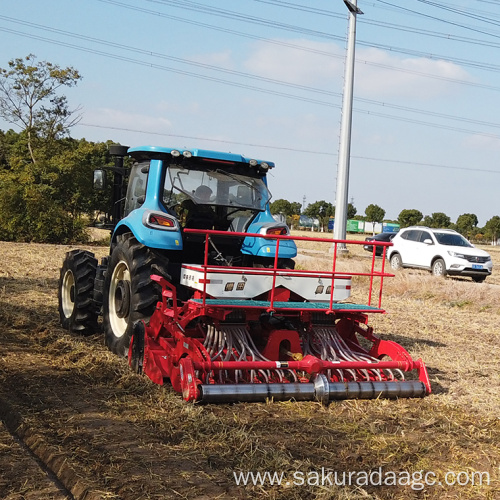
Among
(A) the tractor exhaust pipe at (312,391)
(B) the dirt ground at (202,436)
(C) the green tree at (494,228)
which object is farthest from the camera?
(C) the green tree at (494,228)

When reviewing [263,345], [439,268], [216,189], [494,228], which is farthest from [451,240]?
[494,228]

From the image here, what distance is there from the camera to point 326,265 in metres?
17.4

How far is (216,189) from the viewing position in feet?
23.5

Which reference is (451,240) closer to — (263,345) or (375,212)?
(263,345)

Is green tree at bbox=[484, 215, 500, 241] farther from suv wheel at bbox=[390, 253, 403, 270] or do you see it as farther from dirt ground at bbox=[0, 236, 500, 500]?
dirt ground at bbox=[0, 236, 500, 500]

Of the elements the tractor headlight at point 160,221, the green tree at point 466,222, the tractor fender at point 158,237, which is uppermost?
the green tree at point 466,222

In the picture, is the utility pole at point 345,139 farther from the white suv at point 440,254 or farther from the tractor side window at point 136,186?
the tractor side window at point 136,186

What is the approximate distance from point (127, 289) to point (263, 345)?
1.50 meters

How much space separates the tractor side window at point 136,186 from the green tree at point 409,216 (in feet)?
296

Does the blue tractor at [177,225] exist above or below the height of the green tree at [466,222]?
below

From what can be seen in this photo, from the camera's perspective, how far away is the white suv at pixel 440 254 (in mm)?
19547

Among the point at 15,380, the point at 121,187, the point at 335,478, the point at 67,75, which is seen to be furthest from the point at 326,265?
the point at 67,75

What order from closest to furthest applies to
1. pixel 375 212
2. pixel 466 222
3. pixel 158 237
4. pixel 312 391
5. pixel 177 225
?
pixel 312 391
pixel 158 237
pixel 177 225
pixel 466 222
pixel 375 212

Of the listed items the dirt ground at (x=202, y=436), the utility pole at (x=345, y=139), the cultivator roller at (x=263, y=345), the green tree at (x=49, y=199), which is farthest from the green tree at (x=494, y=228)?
the cultivator roller at (x=263, y=345)
